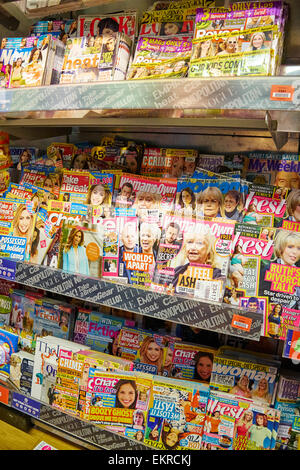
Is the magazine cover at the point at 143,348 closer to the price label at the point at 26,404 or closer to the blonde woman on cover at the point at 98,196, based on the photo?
the price label at the point at 26,404

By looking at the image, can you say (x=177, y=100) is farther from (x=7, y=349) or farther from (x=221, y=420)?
(x=7, y=349)

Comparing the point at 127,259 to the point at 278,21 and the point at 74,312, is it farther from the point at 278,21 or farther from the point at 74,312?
the point at 278,21

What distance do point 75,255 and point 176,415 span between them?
2.00ft

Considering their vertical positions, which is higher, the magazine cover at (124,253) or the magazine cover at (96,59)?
the magazine cover at (96,59)

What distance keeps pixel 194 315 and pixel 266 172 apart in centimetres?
62

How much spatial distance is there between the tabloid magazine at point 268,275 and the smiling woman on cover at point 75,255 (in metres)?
0.49

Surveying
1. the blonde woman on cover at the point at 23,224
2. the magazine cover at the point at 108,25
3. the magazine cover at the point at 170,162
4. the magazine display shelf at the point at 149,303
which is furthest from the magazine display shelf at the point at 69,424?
the magazine cover at the point at 108,25

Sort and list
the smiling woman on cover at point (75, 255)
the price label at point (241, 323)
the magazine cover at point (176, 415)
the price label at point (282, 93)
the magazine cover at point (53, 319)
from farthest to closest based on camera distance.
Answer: the magazine cover at point (53, 319)
the smiling woman on cover at point (75, 255)
the magazine cover at point (176, 415)
the price label at point (241, 323)
the price label at point (282, 93)

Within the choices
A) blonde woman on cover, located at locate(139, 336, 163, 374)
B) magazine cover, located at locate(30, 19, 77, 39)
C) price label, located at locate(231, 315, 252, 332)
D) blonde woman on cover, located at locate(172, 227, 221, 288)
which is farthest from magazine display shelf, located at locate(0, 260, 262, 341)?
magazine cover, located at locate(30, 19, 77, 39)

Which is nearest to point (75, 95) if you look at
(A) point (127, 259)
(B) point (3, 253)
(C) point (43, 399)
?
(A) point (127, 259)

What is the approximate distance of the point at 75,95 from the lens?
118 cm

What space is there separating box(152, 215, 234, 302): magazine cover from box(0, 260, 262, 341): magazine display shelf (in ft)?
0.28

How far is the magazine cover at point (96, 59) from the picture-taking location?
4.30 ft

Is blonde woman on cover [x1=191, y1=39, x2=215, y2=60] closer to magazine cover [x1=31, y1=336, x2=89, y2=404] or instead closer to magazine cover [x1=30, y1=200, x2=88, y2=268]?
magazine cover [x1=30, y1=200, x2=88, y2=268]
